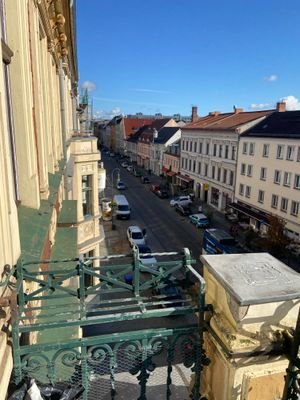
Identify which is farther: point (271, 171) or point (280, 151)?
point (271, 171)

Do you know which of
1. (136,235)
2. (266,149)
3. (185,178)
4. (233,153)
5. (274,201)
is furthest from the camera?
(185,178)

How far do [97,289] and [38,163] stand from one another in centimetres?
272

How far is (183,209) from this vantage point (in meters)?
38.6

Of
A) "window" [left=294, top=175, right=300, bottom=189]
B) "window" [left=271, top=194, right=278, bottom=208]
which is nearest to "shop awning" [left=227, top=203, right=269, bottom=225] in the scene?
"window" [left=271, top=194, right=278, bottom=208]

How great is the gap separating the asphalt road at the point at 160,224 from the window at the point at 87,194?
26.4ft

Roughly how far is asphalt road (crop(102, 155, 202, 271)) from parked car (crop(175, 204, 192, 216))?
47 cm

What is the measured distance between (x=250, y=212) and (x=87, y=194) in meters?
20.6

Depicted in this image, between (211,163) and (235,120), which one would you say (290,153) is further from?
(211,163)

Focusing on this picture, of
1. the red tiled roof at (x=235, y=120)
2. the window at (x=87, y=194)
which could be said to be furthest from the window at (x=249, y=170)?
the window at (x=87, y=194)

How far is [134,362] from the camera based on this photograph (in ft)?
10.5

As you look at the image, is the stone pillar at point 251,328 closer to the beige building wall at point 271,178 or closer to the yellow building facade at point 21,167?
the yellow building facade at point 21,167

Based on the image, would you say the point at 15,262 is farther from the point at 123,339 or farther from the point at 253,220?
the point at 253,220

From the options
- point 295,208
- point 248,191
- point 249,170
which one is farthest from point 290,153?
point 248,191

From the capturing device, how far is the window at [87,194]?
1517cm
